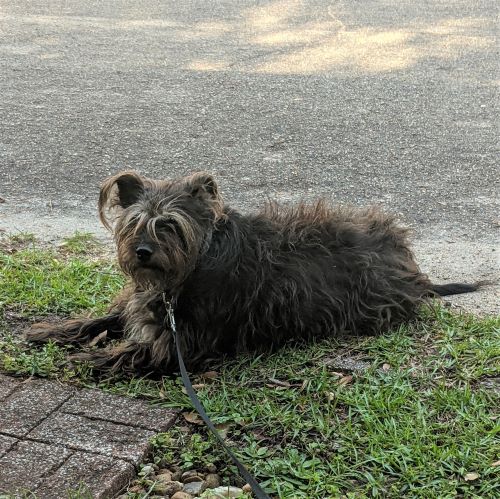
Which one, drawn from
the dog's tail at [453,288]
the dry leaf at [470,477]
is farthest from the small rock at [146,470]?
the dog's tail at [453,288]

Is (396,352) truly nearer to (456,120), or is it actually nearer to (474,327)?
(474,327)

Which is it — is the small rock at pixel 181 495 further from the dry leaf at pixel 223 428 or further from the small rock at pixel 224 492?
the dry leaf at pixel 223 428

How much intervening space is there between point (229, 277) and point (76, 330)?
97 centimetres

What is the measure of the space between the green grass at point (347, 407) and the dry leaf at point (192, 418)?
3 cm

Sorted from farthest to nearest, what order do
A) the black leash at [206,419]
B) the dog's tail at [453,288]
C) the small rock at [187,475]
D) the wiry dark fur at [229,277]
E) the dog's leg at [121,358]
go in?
1. the dog's tail at [453,288]
2. the dog's leg at [121,358]
3. the wiry dark fur at [229,277]
4. the small rock at [187,475]
5. the black leash at [206,419]

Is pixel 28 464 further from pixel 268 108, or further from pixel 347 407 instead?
pixel 268 108

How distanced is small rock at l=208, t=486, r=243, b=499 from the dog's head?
1.19 m

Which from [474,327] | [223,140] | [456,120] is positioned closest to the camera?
[474,327]

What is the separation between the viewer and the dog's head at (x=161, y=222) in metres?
4.19

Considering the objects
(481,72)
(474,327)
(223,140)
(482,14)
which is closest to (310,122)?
(223,140)

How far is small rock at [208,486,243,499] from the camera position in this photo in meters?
3.44

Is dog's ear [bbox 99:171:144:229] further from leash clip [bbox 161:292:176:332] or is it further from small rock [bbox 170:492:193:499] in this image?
small rock [bbox 170:492:193:499]

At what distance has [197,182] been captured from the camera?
434cm

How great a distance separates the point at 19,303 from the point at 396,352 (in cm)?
227
